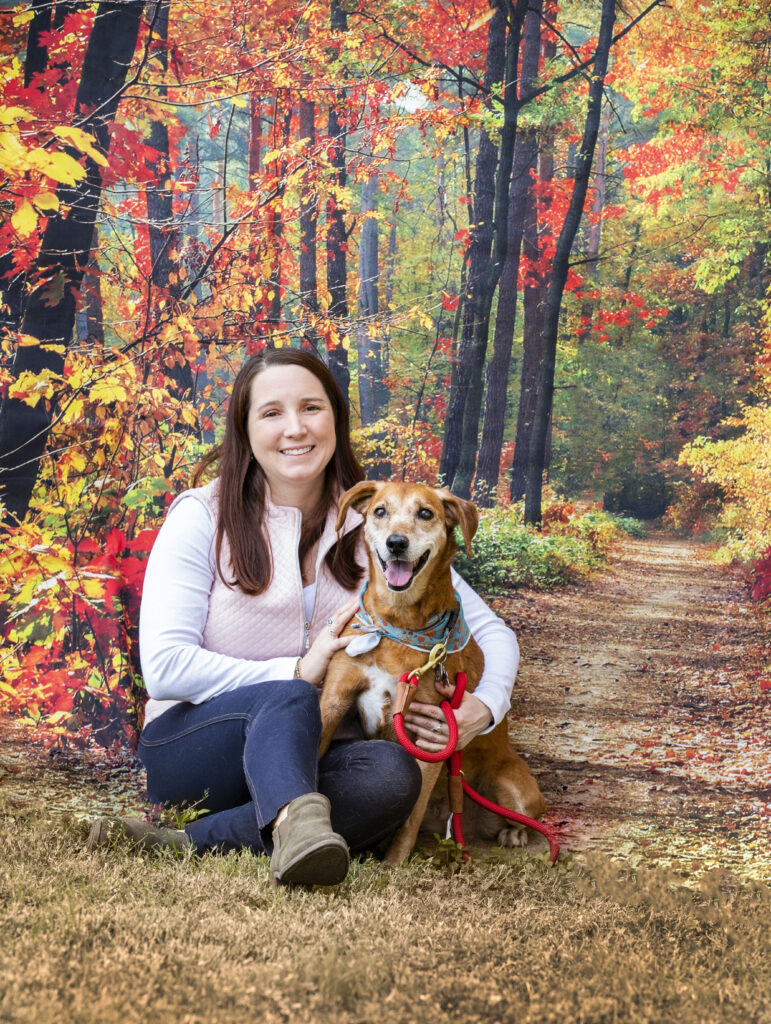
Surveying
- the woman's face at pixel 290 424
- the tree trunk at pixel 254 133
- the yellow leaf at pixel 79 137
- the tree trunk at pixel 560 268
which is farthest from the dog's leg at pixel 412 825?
the yellow leaf at pixel 79 137

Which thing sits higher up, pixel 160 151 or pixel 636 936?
pixel 160 151

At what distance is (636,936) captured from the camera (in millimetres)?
2309

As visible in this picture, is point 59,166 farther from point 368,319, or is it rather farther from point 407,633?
point 407,633

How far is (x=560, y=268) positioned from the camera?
363cm

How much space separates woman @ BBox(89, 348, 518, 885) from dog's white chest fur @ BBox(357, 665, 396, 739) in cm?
9

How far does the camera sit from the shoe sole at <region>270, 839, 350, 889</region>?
6.81 ft

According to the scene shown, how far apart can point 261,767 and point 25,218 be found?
2730mm

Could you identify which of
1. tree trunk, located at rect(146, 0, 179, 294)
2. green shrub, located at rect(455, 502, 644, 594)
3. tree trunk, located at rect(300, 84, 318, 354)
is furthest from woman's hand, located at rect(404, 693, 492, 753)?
tree trunk, located at rect(146, 0, 179, 294)

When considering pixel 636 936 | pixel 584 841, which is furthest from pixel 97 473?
pixel 636 936

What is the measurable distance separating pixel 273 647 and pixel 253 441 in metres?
0.67

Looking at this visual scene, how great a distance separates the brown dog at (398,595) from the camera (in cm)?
271

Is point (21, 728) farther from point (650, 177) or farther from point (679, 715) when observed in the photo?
point (650, 177)

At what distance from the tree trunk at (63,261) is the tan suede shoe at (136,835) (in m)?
1.91

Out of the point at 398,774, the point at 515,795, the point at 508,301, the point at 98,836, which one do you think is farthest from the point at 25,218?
the point at 515,795
